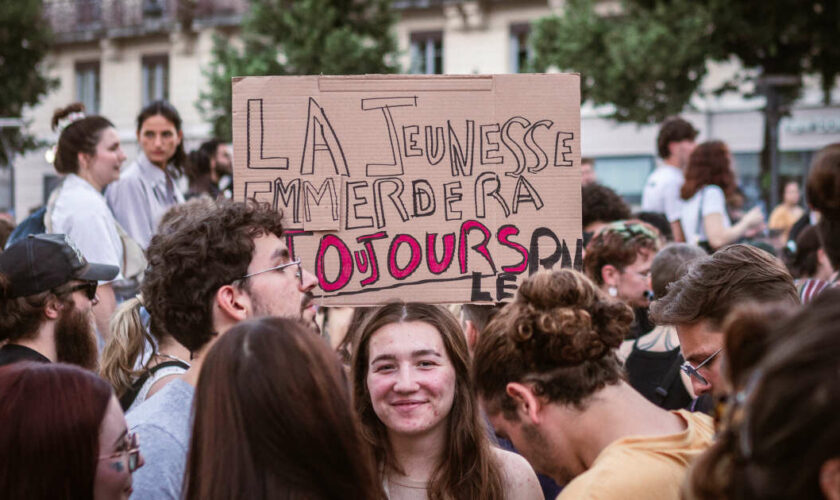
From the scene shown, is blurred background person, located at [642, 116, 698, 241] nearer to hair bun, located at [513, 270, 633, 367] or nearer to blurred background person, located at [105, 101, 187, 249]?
blurred background person, located at [105, 101, 187, 249]

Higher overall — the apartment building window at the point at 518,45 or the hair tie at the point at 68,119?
the apartment building window at the point at 518,45

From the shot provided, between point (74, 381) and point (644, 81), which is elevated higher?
point (644, 81)

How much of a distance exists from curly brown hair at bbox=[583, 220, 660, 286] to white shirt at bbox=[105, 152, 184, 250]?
8.91ft

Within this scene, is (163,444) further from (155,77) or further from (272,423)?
(155,77)

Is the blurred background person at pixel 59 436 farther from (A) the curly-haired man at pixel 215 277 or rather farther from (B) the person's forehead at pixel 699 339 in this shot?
(B) the person's forehead at pixel 699 339

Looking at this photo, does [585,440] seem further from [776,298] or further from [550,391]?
[776,298]

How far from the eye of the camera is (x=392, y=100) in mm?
3375

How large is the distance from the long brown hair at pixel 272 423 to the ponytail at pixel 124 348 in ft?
6.04

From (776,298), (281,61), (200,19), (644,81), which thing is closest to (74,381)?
(776,298)

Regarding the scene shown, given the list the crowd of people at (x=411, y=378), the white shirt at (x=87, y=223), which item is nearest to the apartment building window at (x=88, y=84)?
the white shirt at (x=87, y=223)

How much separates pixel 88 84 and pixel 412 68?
11.8 metres

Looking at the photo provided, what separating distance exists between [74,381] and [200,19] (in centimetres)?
2545

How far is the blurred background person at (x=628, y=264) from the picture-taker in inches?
187

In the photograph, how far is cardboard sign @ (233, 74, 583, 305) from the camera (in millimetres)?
3338
